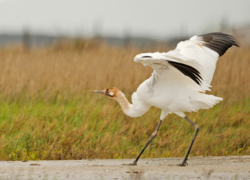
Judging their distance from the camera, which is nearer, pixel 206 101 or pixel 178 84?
pixel 206 101

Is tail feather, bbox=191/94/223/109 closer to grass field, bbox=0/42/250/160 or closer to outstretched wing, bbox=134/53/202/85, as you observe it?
outstretched wing, bbox=134/53/202/85

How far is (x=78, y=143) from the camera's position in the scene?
23.1 feet

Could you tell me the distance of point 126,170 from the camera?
5.15 meters

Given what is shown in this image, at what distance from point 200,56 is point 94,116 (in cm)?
318

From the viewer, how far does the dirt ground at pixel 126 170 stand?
4.78 metres

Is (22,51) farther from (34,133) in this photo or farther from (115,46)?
(34,133)

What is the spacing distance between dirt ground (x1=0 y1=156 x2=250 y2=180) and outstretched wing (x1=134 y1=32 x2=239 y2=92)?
3.57 feet

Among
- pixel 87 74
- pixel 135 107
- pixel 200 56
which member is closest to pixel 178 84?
pixel 200 56

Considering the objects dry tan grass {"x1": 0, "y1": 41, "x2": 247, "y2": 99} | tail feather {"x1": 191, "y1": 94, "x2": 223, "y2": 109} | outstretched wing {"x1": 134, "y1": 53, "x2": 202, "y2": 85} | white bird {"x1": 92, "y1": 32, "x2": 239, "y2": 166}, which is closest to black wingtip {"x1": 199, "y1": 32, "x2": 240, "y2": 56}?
white bird {"x1": 92, "y1": 32, "x2": 239, "y2": 166}

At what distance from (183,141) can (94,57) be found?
5815mm

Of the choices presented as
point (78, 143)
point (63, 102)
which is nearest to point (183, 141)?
point (78, 143)

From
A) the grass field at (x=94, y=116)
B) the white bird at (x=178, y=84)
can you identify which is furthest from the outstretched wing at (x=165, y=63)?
the grass field at (x=94, y=116)

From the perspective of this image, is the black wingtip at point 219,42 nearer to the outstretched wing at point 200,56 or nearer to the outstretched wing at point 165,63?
the outstretched wing at point 200,56

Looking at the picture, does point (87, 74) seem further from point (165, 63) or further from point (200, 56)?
point (165, 63)
